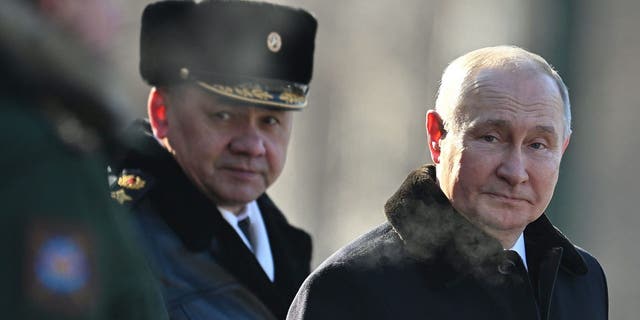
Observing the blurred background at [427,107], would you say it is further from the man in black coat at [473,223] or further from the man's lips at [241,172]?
the man in black coat at [473,223]

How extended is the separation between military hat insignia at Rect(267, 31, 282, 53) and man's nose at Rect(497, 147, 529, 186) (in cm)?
147

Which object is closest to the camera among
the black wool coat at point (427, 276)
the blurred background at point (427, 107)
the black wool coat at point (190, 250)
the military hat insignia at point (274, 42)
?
the black wool coat at point (427, 276)

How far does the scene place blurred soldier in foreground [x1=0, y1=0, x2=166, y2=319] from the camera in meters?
1.90

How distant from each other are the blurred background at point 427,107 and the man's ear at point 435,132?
5.53 meters

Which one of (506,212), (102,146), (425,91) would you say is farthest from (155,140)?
(425,91)

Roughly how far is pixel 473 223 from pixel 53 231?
181 centimetres

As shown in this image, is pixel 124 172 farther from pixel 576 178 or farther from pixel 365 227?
pixel 365 227

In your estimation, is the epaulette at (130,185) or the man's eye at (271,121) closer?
the epaulette at (130,185)

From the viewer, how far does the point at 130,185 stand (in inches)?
168

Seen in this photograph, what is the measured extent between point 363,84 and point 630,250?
3.35 metres

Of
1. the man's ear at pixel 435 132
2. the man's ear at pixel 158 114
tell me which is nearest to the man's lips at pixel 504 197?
the man's ear at pixel 435 132

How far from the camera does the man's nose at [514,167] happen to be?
3.52 metres

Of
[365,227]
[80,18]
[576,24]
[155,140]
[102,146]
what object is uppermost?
[80,18]

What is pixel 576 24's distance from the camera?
34.8ft
